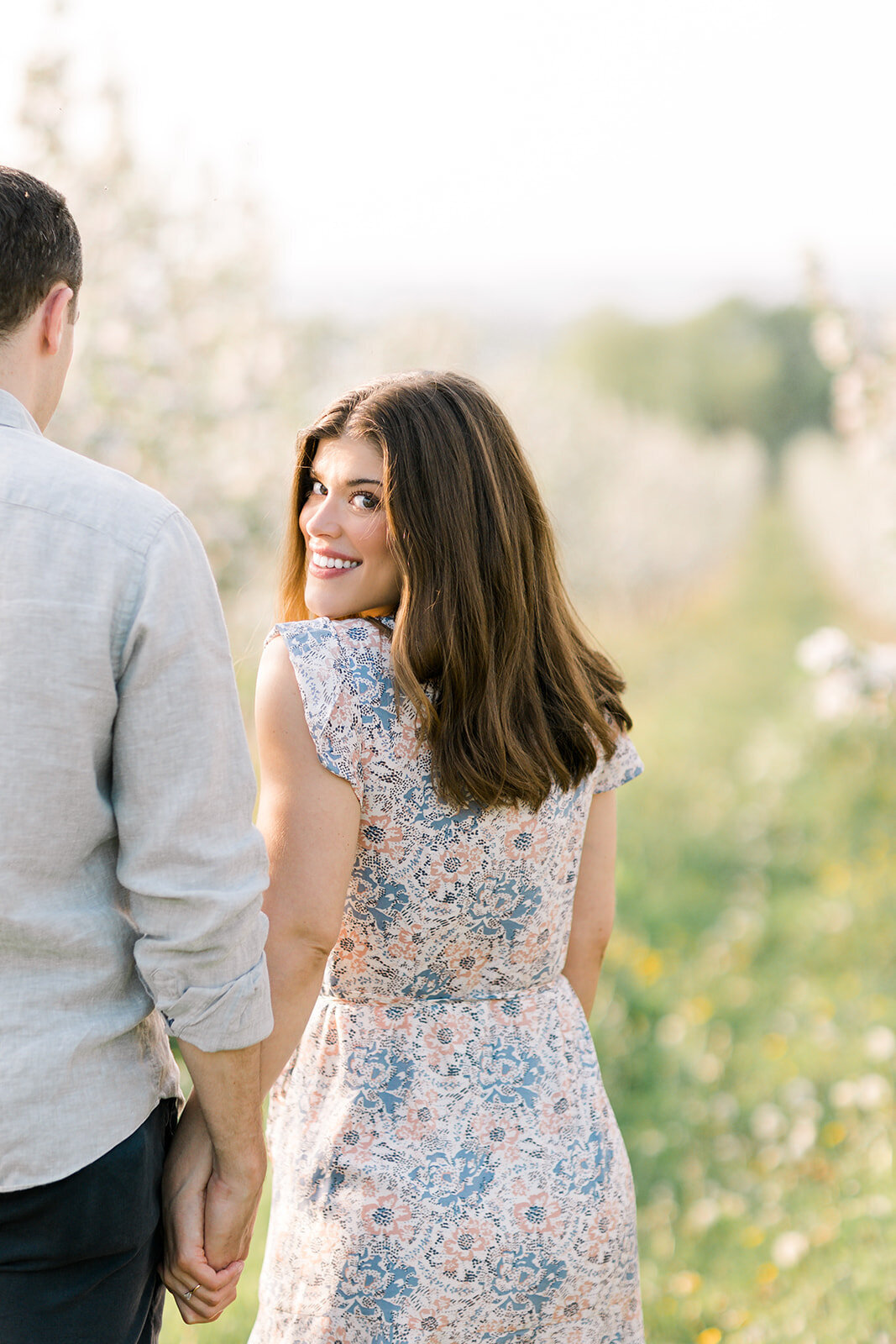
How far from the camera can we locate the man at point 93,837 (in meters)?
1.18

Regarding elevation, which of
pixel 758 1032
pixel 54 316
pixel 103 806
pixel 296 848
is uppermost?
pixel 54 316

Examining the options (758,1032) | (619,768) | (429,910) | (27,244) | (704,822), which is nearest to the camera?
(27,244)

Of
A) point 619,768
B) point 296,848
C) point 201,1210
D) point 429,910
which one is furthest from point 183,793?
point 619,768

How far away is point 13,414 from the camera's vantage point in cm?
124

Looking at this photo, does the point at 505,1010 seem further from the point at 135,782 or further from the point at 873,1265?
the point at 873,1265

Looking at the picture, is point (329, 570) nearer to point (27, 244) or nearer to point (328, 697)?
point (328, 697)

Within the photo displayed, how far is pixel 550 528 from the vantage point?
1.72 metres

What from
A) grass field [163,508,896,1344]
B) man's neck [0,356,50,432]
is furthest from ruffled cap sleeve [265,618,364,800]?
grass field [163,508,896,1344]

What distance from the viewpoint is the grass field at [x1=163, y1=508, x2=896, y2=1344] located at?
2875 millimetres

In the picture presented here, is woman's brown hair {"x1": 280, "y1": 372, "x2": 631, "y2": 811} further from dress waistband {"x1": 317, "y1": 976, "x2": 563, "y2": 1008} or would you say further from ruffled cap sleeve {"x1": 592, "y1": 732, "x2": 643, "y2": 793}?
dress waistband {"x1": 317, "y1": 976, "x2": 563, "y2": 1008}

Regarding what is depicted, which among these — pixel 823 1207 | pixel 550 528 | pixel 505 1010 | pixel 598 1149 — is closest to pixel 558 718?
pixel 550 528

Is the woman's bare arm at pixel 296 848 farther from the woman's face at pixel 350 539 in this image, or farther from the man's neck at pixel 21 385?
the man's neck at pixel 21 385

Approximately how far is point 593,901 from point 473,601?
0.60 meters

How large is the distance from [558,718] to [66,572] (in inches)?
28.3
